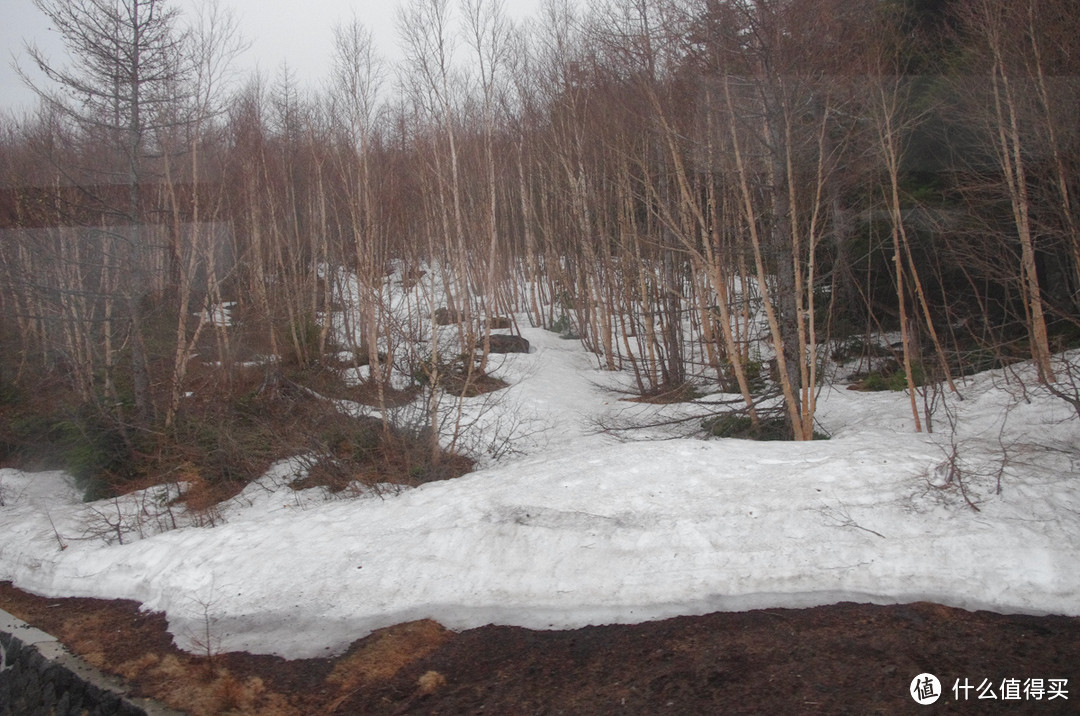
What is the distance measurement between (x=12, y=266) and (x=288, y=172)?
8.02 meters

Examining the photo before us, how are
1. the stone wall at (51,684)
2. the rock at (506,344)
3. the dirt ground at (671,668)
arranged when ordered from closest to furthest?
the dirt ground at (671,668) < the stone wall at (51,684) < the rock at (506,344)

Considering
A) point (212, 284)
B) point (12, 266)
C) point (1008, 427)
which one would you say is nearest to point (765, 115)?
point (1008, 427)

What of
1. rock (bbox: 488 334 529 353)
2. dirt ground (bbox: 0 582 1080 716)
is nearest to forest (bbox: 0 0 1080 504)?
rock (bbox: 488 334 529 353)

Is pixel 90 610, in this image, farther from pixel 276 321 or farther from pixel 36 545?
pixel 276 321

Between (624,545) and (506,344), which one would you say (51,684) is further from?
(506,344)

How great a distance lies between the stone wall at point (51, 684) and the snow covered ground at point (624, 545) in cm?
64

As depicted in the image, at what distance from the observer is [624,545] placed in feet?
20.7

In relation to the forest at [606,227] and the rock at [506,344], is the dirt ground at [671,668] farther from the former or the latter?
the rock at [506,344]

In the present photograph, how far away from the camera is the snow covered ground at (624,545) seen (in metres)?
5.52

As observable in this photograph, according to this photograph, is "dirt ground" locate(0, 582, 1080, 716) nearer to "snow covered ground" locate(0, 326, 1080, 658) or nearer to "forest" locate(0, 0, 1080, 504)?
"snow covered ground" locate(0, 326, 1080, 658)

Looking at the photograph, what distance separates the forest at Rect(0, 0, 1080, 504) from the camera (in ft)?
Result: 33.0

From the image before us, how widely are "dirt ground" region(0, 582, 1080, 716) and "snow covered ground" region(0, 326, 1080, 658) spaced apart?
24cm

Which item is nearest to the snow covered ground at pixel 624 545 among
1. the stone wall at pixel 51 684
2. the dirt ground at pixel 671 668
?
the dirt ground at pixel 671 668

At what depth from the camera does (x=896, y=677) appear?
4.31 meters
